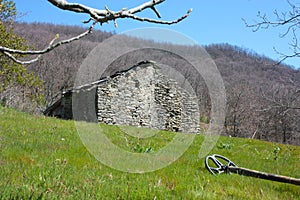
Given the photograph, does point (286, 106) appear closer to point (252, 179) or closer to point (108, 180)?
point (252, 179)

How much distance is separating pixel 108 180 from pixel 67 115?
19.2m

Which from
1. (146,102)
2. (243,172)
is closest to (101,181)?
(243,172)

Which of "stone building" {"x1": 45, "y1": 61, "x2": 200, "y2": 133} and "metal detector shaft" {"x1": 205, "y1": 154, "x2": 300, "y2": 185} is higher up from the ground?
"stone building" {"x1": 45, "y1": 61, "x2": 200, "y2": 133}

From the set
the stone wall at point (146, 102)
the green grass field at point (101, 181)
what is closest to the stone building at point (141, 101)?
the stone wall at point (146, 102)

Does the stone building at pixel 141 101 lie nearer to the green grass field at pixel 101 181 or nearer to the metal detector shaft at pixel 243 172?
the green grass field at pixel 101 181

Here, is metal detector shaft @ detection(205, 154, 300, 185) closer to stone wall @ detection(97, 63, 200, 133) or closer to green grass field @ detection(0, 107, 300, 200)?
green grass field @ detection(0, 107, 300, 200)

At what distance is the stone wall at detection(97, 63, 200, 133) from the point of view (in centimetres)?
1978

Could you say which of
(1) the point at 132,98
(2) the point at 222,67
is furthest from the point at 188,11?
(2) the point at 222,67

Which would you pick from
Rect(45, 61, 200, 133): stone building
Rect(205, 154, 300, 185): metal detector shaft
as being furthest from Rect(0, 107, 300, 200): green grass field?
Rect(45, 61, 200, 133): stone building

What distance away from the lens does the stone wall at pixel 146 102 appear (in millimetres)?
19777

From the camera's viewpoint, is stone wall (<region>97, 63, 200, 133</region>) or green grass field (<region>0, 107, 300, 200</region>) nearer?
green grass field (<region>0, 107, 300, 200</region>)

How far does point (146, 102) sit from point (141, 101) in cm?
55

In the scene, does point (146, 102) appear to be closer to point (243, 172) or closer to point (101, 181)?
point (243, 172)

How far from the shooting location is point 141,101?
69.6 feet
